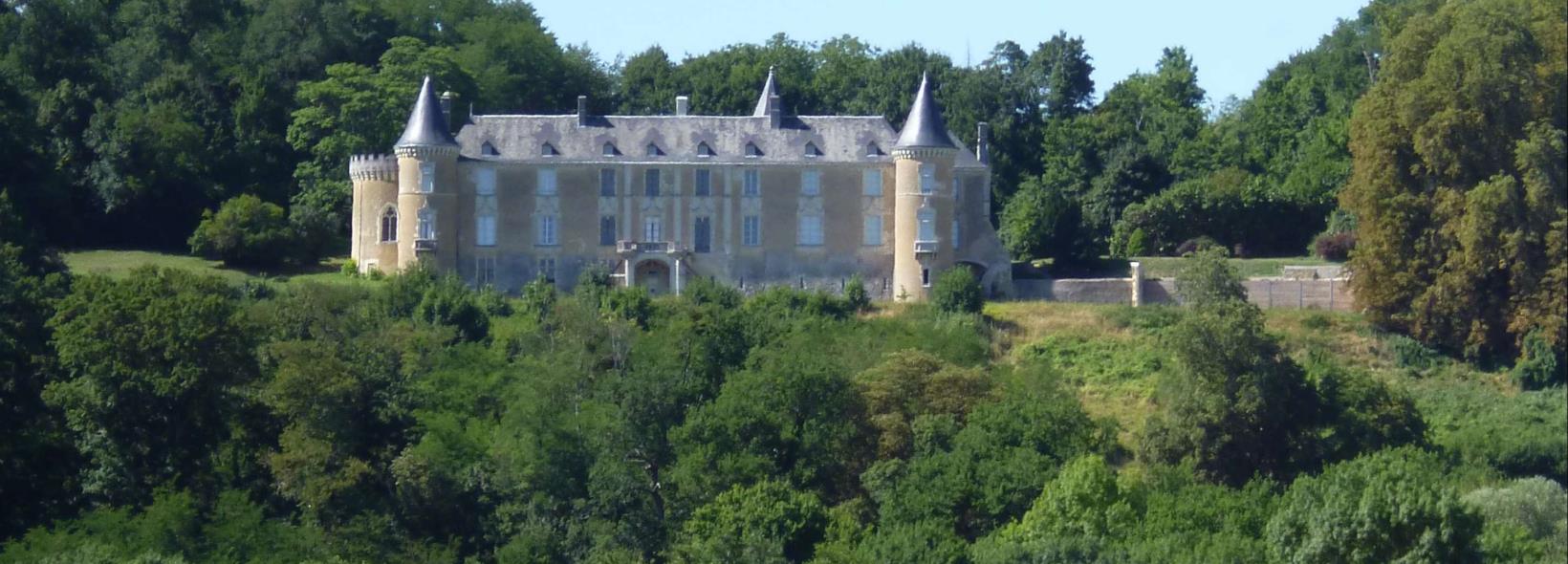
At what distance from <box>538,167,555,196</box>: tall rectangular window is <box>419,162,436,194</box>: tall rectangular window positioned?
2.36m

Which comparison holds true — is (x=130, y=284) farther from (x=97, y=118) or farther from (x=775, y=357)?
(x=97, y=118)

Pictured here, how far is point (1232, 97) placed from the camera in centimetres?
9388

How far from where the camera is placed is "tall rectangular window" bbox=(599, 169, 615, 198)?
6247cm

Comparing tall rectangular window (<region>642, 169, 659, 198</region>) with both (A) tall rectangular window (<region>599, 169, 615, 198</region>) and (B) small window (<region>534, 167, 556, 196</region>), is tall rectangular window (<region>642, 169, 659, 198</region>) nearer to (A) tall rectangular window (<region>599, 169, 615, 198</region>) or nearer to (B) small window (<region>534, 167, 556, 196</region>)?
(A) tall rectangular window (<region>599, 169, 615, 198</region>)

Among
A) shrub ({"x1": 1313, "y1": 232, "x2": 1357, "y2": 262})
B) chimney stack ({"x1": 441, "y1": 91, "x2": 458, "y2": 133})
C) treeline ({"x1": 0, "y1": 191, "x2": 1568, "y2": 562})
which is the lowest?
treeline ({"x1": 0, "y1": 191, "x2": 1568, "y2": 562})

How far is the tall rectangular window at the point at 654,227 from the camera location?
6241cm

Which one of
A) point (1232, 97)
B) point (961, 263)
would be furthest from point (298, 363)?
point (1232, 97)

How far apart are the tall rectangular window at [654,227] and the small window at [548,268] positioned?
2082 millimetres

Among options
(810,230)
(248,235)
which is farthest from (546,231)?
(248,235)

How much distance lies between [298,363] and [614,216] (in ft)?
43.5

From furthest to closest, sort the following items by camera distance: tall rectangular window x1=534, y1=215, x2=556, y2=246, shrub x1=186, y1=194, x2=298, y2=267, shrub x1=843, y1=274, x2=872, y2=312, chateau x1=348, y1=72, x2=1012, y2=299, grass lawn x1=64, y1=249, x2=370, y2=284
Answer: shrub x1=186, y1=194, x2=298, y2=267 < tall rectangular window x1=534, y1=215, x2=556, y2=246 < chateau x1=348, y1=72, x2=1012, y2=299 < grass lawn x1=64, y1=249, x2=370, y2=284 < shrub x1=843, y1=274, x2=872, y2=312

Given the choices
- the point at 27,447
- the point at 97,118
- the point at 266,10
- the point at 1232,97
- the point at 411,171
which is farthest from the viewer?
the point at 1232,97

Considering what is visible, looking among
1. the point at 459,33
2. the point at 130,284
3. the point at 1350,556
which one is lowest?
the point at 1350,556

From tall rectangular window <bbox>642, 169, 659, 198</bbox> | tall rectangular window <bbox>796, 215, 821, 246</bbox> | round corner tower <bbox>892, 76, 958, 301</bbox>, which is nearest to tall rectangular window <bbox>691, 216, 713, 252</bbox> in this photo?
tall rectangular window <bbox>642, 169, 659, 198</bbox>
